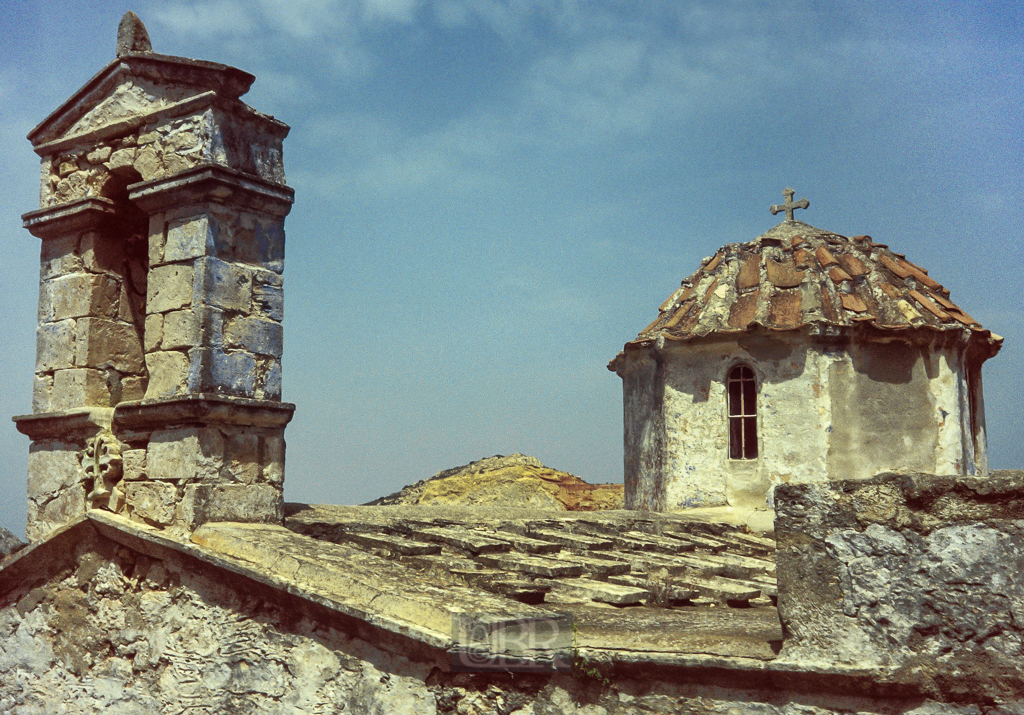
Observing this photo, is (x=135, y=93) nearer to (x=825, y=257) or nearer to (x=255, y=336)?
(x=255, y=336)

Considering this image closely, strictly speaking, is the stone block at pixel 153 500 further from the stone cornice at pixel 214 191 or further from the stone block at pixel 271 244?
the stone cornice at pixel 214 191

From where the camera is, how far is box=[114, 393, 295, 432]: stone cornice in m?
5.90

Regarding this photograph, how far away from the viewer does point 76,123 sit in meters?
7.17

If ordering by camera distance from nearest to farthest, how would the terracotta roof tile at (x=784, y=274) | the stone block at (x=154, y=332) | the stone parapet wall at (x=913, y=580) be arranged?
the stone parapet wall at (x=913, y=580), the stone block at (x=154, y=332), the terracotta roof tile at (x=784, y=274)

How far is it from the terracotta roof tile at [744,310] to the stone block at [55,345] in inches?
289

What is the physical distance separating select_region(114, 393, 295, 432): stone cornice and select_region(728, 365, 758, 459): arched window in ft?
21.4

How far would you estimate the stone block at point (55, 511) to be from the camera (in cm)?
657

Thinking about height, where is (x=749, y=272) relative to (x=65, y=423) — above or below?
above

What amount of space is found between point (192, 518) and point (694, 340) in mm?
7190

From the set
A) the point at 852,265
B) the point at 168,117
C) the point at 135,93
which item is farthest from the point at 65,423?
the point at 852,265

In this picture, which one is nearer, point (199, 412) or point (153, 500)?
point (199, 412)

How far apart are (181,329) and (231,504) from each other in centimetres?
119

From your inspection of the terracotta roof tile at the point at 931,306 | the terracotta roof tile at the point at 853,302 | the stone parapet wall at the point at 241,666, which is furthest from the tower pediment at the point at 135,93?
the terracotta roof tile at the point at 931,306

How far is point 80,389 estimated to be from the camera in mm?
6703
